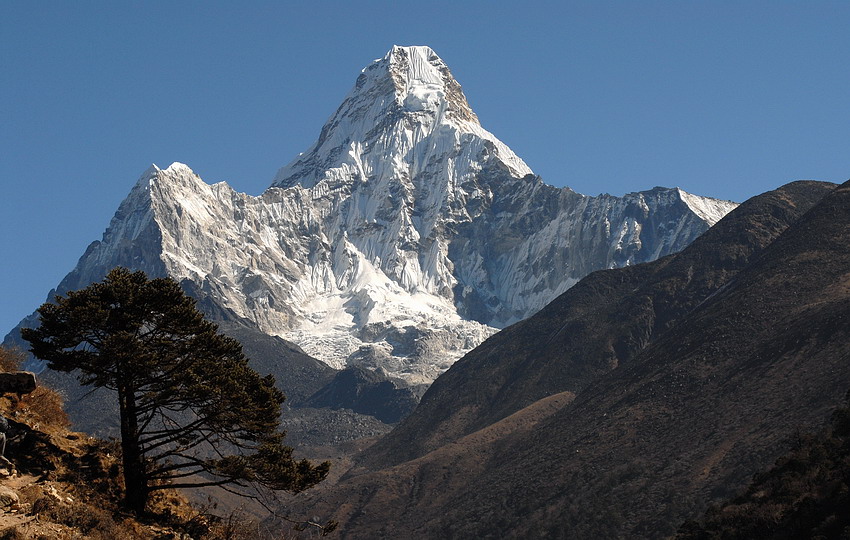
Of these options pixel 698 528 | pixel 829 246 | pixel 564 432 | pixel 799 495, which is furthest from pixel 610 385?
pixel 799 495

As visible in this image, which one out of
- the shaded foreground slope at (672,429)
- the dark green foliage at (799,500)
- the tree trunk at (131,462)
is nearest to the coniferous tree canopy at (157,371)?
the tree trunk at (131,462)

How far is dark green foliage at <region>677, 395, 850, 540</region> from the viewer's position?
68.6m

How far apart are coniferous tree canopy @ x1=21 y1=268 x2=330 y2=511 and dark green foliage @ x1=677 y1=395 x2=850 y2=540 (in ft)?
128

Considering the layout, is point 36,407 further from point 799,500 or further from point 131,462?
point 799,500

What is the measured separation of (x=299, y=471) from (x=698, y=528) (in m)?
57.4

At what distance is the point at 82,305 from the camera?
35.4 meters

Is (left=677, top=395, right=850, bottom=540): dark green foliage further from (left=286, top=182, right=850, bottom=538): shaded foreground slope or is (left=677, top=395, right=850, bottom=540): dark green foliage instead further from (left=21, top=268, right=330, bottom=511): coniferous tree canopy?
(left=21, top=268, right=330, bottom=511): coniferous tree canopy

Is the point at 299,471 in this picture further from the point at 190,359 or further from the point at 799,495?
the point at 799,495

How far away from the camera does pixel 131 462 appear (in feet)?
117

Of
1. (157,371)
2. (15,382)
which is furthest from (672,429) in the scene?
(15,382)

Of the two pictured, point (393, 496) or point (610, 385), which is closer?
point (610, 385)

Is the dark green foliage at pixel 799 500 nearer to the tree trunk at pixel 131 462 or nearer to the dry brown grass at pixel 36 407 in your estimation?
the tree trunk at pixel 131 462

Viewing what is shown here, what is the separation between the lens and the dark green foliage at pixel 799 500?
68.6 metres

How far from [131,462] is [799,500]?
176ft
